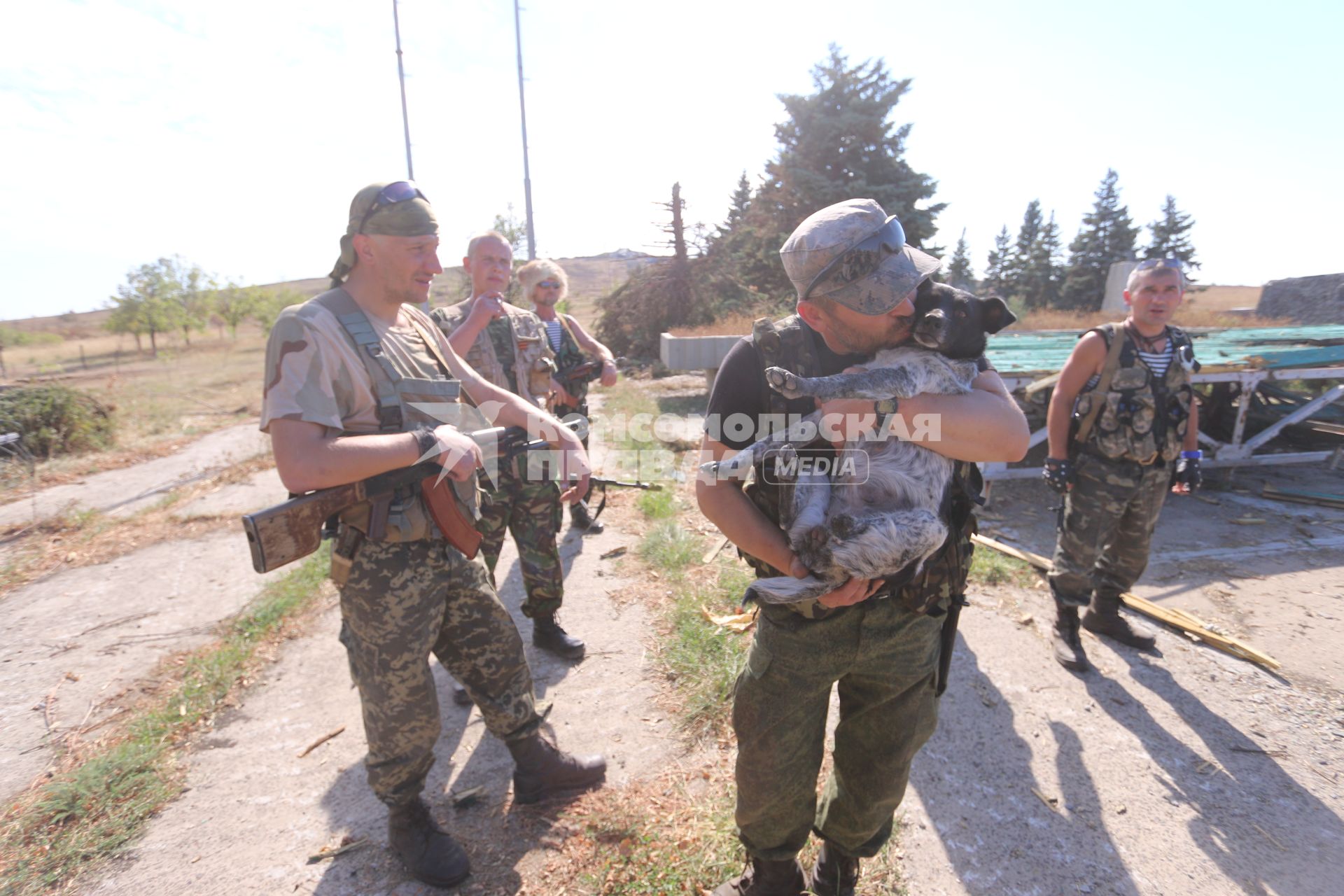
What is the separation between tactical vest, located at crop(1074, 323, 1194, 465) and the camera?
3199 millimetres

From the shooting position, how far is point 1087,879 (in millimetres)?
2121

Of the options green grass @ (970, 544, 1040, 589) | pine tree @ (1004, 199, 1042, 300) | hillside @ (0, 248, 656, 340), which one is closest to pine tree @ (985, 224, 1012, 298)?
pine tree @ (1004, 199, 1042, 300)

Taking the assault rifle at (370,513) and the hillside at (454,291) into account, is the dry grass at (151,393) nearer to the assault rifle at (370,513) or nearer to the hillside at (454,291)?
the hillside at (454,291)

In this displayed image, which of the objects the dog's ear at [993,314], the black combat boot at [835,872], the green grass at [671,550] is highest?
the dog's ear at [993,314]

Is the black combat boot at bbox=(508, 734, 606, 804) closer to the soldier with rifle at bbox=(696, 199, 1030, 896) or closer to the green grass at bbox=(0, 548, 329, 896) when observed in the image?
the soldier with rifle at bbox=(696, 199, 1030, 896)

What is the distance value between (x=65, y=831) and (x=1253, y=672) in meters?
Result: 5.87

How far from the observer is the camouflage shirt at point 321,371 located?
1720mm

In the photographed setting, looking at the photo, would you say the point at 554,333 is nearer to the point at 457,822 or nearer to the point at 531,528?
the point at 531,528

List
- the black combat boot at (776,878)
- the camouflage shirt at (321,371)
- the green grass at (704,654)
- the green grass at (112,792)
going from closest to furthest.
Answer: the camouflage shirt at (321,371) → the black combat boot at (776,878) → the green grass at (112,792) → the green grass at (704,654)

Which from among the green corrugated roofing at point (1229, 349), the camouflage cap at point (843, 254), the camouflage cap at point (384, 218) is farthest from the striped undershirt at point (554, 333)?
the green corrugated roofing at point (1229, 349)

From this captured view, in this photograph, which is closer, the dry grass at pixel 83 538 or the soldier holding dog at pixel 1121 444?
the soldier holding dog at pixel 1121 444

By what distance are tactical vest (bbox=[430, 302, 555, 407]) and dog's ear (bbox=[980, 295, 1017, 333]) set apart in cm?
272

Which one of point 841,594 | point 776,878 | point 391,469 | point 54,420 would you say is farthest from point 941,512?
point 54,420

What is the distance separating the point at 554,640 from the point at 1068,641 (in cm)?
304
